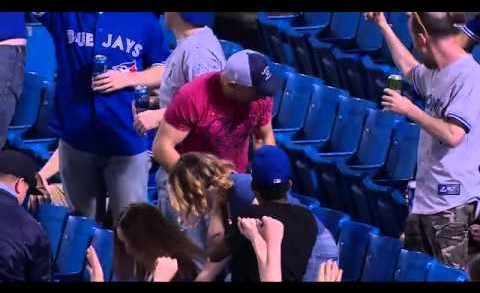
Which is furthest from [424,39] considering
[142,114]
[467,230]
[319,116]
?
[319,116]

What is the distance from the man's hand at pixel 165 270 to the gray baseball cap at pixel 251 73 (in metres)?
1.41

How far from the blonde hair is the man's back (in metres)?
0.29

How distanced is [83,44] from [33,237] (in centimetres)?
138

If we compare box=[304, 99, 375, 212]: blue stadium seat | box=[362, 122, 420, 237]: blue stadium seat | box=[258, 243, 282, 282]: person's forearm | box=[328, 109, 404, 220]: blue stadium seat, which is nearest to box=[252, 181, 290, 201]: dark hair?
box=[258, 243, 282, 282]: person's forearm

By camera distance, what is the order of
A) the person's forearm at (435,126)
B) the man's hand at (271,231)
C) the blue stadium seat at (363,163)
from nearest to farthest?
the man's hand at (271,231)
the person's forearm at (435,126)
the blue stadium seat at (363,163)

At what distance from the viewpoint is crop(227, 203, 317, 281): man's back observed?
479cm

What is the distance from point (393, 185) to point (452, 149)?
1.70 m

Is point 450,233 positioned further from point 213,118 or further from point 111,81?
point 111,81

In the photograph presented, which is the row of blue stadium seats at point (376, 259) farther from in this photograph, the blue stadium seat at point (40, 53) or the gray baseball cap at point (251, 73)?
the blue stadium seat at point (40, 53)

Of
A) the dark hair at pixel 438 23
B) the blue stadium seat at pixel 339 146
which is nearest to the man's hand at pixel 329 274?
the dark hair at pixel 438 23

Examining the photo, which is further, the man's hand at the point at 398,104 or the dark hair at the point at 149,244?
the man's hand at the point at 398,104

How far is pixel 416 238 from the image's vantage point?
19.2 ft

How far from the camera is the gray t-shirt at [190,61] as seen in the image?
19.6 ft

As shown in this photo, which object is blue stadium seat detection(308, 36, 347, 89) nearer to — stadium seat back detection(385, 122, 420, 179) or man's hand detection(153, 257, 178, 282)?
stadium seat back detection(385, 122, 420, 179)
